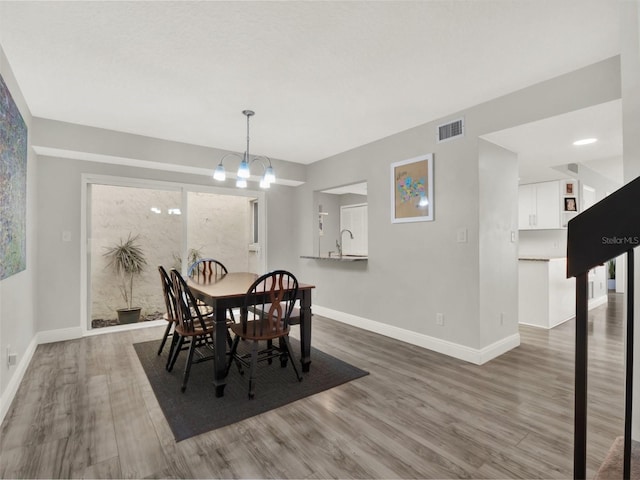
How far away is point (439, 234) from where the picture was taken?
3.43 meters

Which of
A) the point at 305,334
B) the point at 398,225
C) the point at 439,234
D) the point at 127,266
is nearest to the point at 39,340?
the point at 127,266

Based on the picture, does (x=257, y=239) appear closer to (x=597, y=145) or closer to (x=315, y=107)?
(x=315, y=107)

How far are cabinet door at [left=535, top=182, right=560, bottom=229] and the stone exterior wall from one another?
482 cm

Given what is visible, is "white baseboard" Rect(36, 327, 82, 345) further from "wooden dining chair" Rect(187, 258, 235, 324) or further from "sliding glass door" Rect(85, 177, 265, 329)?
"wooden dining chair" Rect(187, 258, 235, 324)

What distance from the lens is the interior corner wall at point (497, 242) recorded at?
3160mm

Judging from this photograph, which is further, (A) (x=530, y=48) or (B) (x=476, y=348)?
(B) (x=476, y=348)

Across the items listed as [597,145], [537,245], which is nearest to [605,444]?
[597,145]

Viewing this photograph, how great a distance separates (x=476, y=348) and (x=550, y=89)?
233 centimetres

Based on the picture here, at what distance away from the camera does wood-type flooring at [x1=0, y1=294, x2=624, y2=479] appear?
170 centimetres

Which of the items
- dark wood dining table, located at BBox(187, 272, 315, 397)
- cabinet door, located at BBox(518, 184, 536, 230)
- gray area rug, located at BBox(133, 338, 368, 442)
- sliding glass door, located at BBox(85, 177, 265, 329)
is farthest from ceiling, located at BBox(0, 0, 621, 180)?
gray area rug, located at BBox(133, 338, 368, 442)

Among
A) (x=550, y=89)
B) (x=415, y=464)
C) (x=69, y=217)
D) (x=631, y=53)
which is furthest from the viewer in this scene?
(x=69, y=217)

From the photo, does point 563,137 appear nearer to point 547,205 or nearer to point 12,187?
point 547,205

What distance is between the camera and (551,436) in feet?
6.37

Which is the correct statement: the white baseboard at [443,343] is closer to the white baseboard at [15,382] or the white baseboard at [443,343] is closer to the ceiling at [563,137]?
the ceiling at [563,137]
